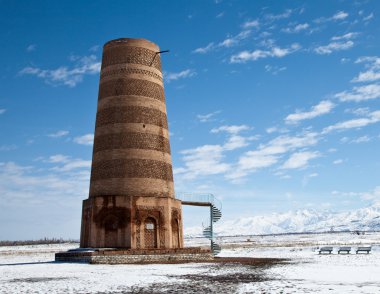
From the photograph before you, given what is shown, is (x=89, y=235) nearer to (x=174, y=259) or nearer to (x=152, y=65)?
(x=174, y=259)

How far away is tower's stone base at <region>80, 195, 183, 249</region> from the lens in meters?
24.1

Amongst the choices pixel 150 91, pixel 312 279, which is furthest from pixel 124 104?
pixel 312 279

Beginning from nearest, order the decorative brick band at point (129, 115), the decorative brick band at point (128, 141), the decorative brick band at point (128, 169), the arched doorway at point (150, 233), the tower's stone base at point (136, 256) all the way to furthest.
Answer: the tower's stone base at point (136, 256) → the arched doorway at point (150, 233) → the decorative brick band at point (128, 169) → the decorative brick band at point (128, 141) → the decorative brick band at point (129, 115)

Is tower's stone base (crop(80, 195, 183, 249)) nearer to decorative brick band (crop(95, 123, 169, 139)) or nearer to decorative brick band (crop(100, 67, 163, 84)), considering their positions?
decorative brick band (crop(95, 123, 169, 139))

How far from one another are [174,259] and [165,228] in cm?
288

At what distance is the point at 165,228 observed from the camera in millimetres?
25219

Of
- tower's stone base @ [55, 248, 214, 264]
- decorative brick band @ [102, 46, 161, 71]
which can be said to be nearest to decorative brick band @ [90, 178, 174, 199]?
tower's stone base @ [55, 248, 214, 264]

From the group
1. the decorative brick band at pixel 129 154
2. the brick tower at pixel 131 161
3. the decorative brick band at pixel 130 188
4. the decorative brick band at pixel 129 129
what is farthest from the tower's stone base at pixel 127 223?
the decorative brick band at pixel 129 129

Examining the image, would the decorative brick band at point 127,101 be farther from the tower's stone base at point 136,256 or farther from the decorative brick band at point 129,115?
the tower's stone base at point 136,256

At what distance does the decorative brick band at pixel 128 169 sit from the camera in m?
25.1

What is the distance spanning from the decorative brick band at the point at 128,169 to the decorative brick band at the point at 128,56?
250 inches

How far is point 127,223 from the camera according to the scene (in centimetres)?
2400

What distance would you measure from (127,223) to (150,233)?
1.66 meters

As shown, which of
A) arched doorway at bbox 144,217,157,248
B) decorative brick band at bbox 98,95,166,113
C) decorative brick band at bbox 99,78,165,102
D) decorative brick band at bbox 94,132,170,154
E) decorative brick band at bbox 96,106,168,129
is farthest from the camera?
decorative brick band at bbox 99,78,165,102
